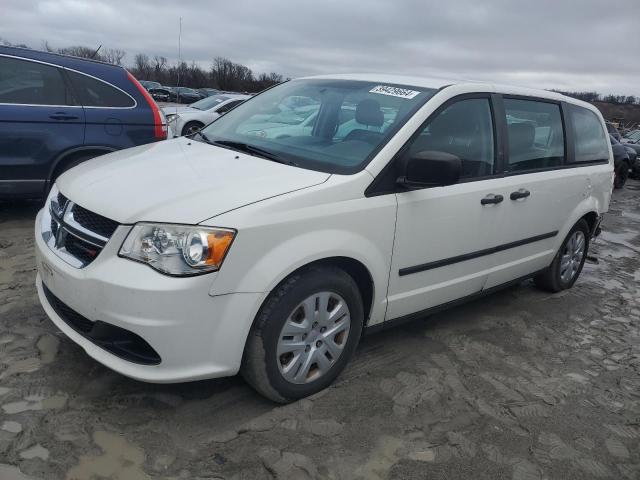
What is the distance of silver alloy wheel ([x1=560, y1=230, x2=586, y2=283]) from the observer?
Result: 4.97 metres

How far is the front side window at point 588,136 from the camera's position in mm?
4727

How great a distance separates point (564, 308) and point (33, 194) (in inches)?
200

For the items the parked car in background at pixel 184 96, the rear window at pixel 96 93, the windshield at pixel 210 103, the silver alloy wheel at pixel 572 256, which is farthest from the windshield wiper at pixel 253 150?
the parked car in background at pixel 184 96

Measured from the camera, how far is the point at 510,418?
3.01 meters

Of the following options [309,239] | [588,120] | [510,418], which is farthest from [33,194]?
[588,120]

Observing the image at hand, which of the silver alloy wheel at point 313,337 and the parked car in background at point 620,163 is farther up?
the parked car in background at point 620,163

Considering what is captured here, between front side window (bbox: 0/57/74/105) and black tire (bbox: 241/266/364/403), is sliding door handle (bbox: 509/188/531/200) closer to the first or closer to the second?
black tire (bbox: 241/266/364/403)

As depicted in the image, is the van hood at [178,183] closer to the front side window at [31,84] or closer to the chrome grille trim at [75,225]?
the chrome grille trim at [75,225]

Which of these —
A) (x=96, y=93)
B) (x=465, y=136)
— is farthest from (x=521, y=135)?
(x=96, y=93)

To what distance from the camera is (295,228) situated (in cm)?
→ 260

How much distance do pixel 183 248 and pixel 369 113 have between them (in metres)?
1.57

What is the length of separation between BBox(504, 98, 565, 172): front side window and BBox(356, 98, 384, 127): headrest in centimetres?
107

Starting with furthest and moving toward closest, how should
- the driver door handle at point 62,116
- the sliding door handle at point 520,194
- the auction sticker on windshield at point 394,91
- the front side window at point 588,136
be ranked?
the driver door handle at point 62,116 < the front side window at point 588,136 < the sliding door handle at point 520,194 < the auction sticker on windshield at point 394,91

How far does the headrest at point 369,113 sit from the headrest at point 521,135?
1.09 meters
